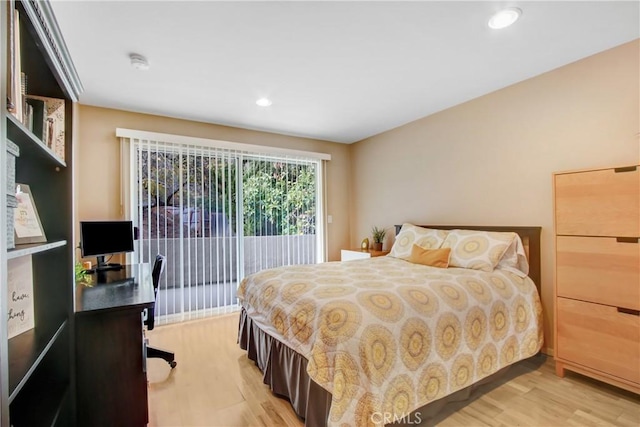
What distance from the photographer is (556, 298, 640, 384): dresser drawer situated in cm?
195

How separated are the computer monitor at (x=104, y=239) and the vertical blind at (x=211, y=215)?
19.5 inches

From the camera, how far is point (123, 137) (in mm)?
3354

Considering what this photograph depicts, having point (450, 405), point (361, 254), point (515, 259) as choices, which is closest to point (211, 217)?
point (361, 254)

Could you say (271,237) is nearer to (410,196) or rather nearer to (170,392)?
(410,196)

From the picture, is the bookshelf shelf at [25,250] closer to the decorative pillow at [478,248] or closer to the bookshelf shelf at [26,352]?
the bookshelf shelf at [26,352]

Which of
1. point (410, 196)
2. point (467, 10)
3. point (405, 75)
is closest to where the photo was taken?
point (467, 10)

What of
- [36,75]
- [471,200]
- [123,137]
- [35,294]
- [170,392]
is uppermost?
[123,137]

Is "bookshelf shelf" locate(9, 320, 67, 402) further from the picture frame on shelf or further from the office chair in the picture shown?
the office chair

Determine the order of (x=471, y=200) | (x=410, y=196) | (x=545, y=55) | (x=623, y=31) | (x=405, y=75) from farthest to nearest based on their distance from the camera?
1. (x=410, y=196)
2. (x=471, y=200)
3. (x=405, y=75)
4. (x=545, y=55)
5. (x=623, y=31)

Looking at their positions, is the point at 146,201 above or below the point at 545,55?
below

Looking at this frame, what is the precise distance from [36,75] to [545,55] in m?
3.23

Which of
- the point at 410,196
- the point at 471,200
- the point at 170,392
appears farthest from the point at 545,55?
the point at 170,392

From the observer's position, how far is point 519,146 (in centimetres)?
286

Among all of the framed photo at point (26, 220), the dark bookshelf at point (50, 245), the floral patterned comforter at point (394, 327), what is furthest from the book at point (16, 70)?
the floral patterned comforter at point (394, 327)
